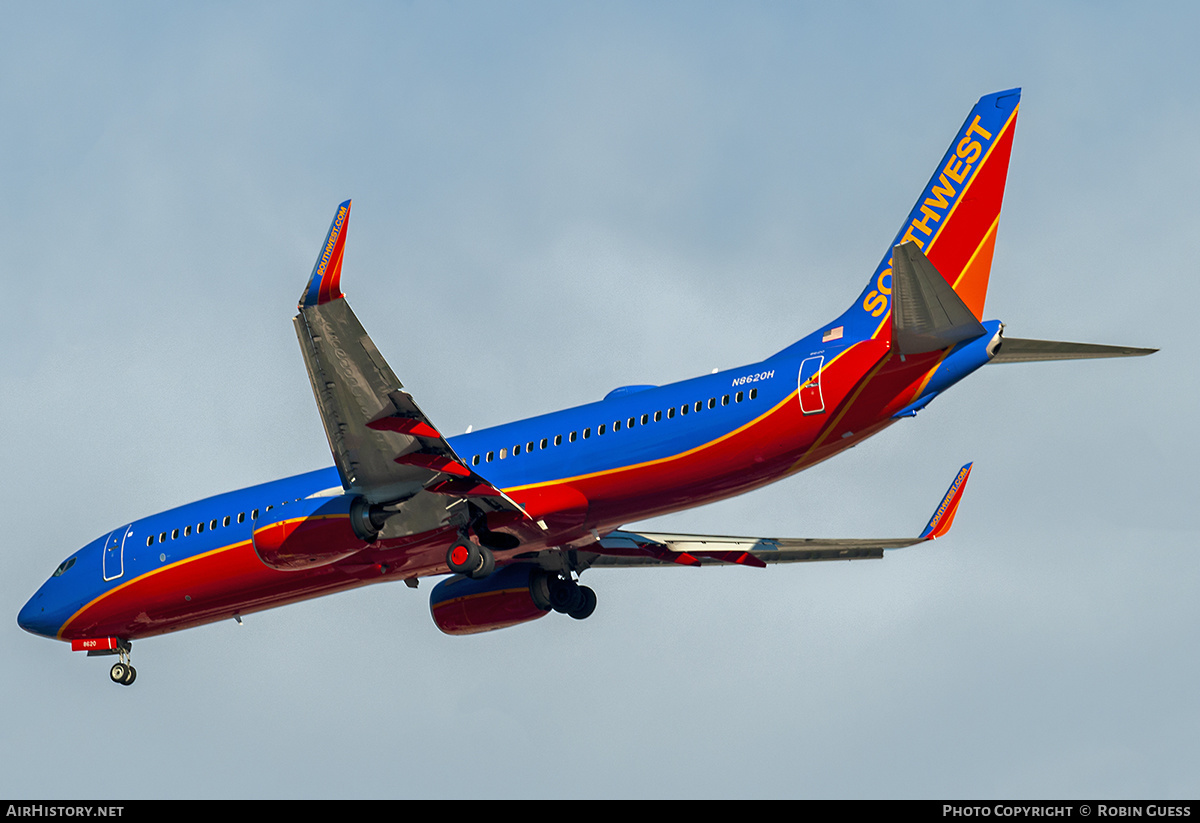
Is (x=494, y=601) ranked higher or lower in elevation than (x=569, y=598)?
higher

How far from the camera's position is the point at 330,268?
26531 mm

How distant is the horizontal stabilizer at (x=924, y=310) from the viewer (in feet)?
87.0

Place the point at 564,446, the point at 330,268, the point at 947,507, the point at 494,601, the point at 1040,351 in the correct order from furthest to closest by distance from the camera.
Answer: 1. the point at 494,601
2. the point at 947,507
3. the point at 564,446
4. the point at 1040,351
5. the point at 330,268

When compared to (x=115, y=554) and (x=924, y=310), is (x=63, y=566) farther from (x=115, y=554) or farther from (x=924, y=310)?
(x=924, y=310)

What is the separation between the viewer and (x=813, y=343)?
100 ft

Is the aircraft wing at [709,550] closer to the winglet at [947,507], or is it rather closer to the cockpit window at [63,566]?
the winglet at [947,507]

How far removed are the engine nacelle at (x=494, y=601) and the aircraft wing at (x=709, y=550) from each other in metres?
1.41

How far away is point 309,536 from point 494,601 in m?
6.65

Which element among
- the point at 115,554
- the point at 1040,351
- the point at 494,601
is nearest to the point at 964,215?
the point at 1040,351

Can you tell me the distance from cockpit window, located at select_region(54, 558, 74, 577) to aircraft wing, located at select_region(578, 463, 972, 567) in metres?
12.3

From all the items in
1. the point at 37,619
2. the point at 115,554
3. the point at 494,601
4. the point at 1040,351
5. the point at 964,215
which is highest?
the point at 964,215

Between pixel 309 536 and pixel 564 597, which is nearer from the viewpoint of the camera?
pixel 309 536

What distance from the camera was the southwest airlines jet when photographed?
28125mm
